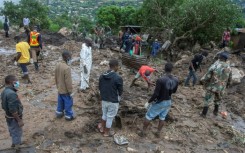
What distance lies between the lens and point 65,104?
5.56 meters

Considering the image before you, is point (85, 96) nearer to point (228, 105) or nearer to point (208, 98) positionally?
point (208, 98)

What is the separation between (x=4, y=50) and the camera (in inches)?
547

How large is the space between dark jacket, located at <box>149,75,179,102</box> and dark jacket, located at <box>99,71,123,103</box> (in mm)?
697

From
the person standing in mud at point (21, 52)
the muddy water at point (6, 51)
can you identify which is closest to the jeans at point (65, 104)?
the person standing in mud at point (21, 52)

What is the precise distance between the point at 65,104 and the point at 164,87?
217cm

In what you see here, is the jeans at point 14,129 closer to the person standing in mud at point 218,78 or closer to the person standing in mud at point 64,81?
the person standing in mud at point 64,81

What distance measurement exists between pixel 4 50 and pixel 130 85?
859 cm

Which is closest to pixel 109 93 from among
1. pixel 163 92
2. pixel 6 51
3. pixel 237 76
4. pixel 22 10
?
pixel 163 92

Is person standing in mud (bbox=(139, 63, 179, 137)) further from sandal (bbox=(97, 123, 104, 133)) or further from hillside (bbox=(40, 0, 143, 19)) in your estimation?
hillside (bbox=(40, 0, 143, 19))

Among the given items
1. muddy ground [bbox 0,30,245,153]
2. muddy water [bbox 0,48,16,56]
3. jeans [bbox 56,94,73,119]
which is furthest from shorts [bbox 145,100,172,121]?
muddy water [bbox 0,48,16,56]

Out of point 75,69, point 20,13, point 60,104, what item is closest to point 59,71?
point 60,104

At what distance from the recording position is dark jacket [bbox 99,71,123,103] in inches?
186

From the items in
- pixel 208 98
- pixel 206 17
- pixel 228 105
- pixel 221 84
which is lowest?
pixel 228 105

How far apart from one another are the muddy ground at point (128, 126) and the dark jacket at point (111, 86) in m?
0.98
